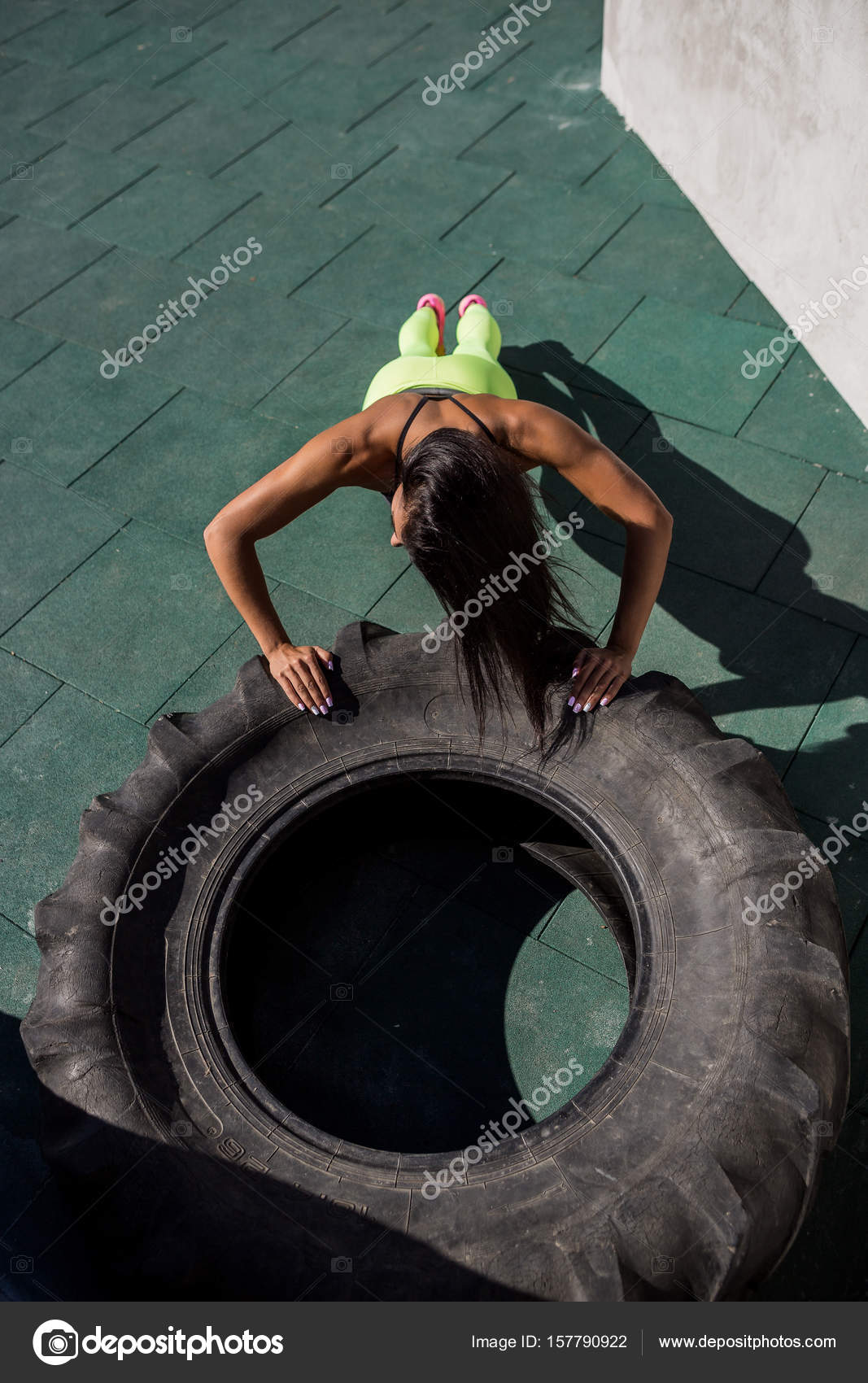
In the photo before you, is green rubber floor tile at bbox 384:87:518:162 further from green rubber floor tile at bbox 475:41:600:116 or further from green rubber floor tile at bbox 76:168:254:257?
green rubber floor tile at bbox 76:168:254:257

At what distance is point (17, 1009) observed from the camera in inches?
147

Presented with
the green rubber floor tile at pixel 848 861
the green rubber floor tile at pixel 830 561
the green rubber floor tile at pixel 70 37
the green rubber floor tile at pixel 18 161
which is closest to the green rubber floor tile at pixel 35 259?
the green rubber floor tile at pixel 18 161

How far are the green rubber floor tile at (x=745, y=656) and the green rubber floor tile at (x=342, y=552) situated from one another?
4.22 feet

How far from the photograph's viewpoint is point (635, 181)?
6.65 meters

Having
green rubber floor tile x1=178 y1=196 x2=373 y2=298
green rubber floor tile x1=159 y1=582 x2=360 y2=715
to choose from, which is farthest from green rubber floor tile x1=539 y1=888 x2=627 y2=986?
green rubber floor tile x1=178 y1=196 x2=373 y2=298

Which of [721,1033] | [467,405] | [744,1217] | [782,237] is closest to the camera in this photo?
[744,1217]

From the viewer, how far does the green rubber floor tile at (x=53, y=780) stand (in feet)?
13.3

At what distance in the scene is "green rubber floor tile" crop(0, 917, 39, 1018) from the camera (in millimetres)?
3750

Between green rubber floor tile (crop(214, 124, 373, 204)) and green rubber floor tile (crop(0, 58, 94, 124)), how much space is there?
193cm

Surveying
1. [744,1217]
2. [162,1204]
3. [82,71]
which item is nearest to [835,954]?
[744,1217]

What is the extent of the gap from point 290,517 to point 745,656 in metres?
2.11

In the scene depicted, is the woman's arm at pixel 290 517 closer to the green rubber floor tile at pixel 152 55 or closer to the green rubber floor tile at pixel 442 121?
the green rubber floor tile at pixel 442 121

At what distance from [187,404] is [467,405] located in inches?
110

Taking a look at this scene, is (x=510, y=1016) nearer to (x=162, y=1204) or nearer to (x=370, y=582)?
(x=162, y=1204)
